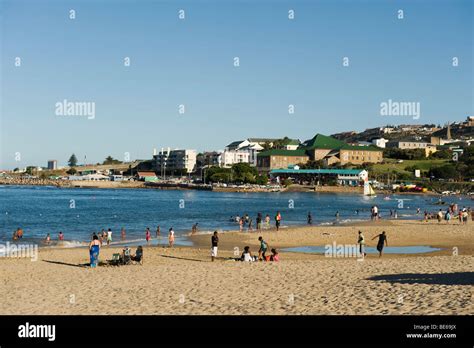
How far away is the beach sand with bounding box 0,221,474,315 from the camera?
1295 cm

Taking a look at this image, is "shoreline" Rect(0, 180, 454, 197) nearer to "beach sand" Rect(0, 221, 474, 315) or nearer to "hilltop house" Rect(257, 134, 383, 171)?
"hilltop house" Rect(257, 134, 383, 171)

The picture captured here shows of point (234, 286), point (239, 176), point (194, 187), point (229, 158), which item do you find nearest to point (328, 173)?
point (239, 176)

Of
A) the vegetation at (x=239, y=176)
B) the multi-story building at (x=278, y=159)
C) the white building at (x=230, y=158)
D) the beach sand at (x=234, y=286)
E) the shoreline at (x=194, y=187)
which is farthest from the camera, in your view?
the white building at (x=230, y=158)

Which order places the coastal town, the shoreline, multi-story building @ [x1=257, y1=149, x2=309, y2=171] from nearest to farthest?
Result: the shoreline, the coastal town, multi-story building @ [x1=257, y1=149, x2=309, y2=171]

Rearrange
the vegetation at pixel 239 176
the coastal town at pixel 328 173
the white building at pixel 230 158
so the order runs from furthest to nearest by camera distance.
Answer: the white building at pixel 230 158 < the vegetation at pixel 239 176 < the coastal town at pixel 328 173

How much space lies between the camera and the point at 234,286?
1606 cm

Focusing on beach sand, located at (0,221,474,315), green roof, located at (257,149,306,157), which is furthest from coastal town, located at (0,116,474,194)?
beach sand, located at (0,221,474,315)

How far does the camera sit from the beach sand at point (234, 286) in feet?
42.5

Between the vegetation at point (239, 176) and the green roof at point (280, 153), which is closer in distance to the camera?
the vegetation at point (239, 176)

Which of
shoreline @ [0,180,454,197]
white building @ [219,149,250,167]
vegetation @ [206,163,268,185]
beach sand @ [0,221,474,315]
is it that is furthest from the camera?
white building @ [219,149,250,167]

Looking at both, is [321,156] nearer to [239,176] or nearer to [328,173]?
[328,173]

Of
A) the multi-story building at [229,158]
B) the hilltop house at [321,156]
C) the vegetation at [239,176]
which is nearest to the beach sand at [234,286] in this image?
the vegetation at [239,176]

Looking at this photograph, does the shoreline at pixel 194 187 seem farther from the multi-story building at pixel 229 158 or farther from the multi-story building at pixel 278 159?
the multi-story building at pixel 229 158
